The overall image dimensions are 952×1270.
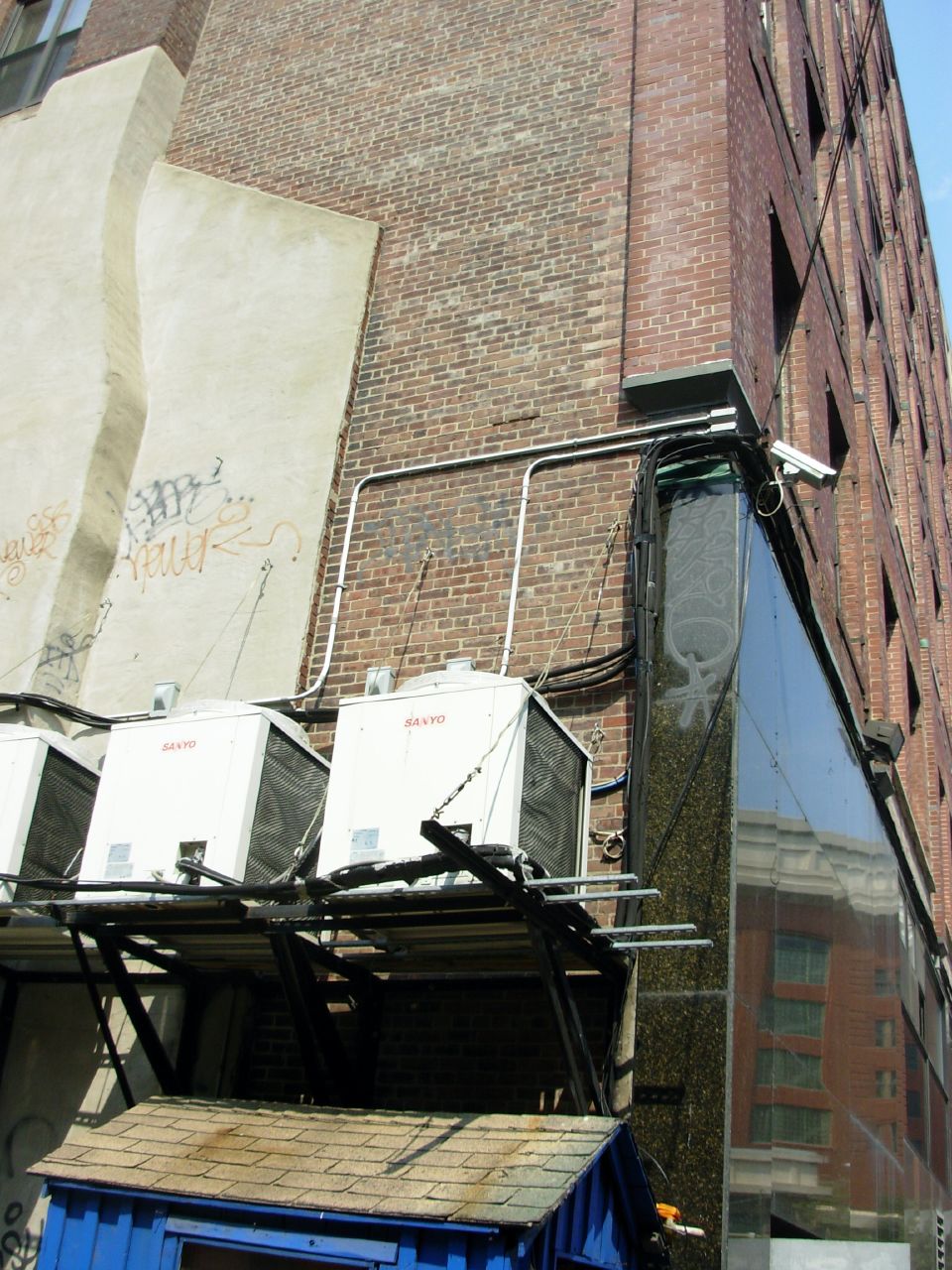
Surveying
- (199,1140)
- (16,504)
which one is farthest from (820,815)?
(16,504)

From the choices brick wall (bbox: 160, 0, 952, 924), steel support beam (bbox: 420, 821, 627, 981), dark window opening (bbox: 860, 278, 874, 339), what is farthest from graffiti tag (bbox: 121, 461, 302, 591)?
dark window opening (bbox: 860, 278, 874, 339)

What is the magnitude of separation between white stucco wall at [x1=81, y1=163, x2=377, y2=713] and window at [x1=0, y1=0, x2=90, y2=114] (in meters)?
3.42

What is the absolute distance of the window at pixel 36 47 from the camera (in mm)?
13922

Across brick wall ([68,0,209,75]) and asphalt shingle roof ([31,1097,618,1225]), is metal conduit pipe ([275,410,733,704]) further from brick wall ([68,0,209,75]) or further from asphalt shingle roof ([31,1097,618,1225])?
brick wall ([68,0,209,75])

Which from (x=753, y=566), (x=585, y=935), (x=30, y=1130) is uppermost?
(x=753, y=566)

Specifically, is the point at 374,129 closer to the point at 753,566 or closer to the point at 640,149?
the point at 640,149

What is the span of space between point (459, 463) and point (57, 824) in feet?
12.0

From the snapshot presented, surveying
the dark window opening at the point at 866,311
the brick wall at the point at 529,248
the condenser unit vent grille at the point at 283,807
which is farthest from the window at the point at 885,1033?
the dark window opening at the point at 866,311

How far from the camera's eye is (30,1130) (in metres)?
7.96

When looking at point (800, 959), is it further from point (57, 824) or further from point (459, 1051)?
point (57, 824)

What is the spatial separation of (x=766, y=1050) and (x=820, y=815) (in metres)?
3.01

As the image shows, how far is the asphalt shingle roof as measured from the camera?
514 centimetres

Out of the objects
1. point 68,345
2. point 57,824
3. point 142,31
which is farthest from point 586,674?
point 142,31

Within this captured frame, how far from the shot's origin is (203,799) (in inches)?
276
